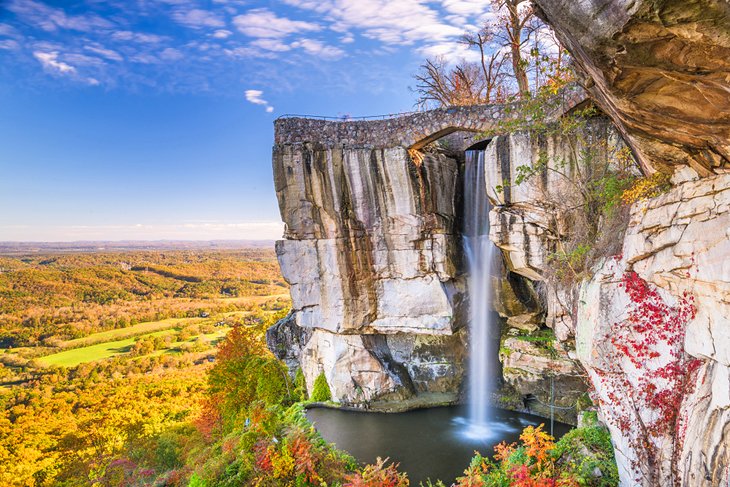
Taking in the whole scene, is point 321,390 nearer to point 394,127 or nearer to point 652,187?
point 394,127

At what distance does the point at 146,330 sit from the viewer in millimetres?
55969

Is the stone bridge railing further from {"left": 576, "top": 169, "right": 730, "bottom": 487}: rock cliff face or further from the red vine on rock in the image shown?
the red vine on rock

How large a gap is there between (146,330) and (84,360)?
1182cm

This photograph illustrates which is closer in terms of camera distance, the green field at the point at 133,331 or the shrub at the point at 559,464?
the shrub at the point at 559,464

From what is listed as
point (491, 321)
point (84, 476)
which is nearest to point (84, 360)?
point (84, 476)

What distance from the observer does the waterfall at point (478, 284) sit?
49.7ft

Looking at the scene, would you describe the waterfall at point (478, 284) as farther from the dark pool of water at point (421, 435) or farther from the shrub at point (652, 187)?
the shrub at point (652, 187)

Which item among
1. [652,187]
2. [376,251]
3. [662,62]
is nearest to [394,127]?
[376,251]

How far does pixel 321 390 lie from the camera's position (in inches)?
657

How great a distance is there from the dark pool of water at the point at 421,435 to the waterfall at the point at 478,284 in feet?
3.53

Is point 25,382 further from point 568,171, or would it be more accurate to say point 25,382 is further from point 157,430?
point 568,171

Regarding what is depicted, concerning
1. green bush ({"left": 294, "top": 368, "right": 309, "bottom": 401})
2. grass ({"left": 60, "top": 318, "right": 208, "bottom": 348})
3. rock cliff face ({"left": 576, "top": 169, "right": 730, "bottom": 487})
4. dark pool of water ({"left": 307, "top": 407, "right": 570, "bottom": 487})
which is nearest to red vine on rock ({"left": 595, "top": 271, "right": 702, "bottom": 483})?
rock cliff face ({"left": 576, "top": 169, "right": 730, "bottom": 487})

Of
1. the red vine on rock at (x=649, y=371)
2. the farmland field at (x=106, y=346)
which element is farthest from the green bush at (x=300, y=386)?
the red vine on rock at (x=649, y=371)

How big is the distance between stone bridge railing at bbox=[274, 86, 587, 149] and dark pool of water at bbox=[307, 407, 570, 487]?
35.0 ft
